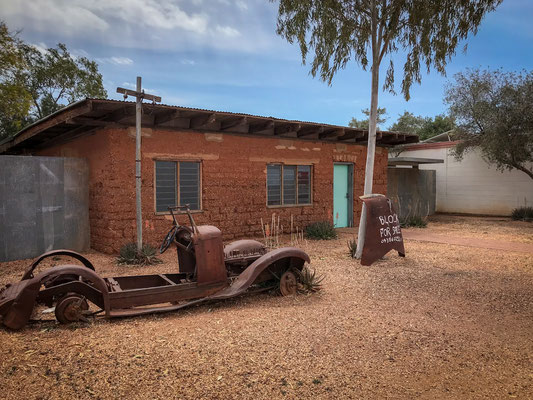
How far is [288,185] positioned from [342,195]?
2.41m

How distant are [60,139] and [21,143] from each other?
2.46m

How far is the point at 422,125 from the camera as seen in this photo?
31812mm

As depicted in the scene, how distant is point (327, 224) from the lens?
11594mm

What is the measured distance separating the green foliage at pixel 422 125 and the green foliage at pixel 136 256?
2659cm

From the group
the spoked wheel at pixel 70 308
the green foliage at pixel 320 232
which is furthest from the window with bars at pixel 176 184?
the spoked wheel at pixel 70 308

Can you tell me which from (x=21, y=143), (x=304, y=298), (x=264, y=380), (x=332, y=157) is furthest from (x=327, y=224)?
(x=21, y=143)

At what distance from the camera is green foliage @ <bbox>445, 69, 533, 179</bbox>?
1512 cm

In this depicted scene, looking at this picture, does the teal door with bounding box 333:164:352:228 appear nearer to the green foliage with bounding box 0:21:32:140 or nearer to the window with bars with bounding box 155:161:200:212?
the window with bars with bounding box 155:161:200:212

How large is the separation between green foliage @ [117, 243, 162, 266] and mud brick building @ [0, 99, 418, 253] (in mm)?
709

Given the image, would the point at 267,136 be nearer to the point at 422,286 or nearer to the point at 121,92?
the point at 121,92

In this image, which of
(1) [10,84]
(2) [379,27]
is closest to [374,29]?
(2) [379,27]

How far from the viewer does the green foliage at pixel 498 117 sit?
1512cm

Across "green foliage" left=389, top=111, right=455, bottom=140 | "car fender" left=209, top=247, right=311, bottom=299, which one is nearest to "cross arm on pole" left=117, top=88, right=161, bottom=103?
"car fender" left=209, top=247, right=311, bottom=299

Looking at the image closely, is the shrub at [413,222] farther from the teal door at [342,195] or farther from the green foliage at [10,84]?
the green foliage at [10,84]
